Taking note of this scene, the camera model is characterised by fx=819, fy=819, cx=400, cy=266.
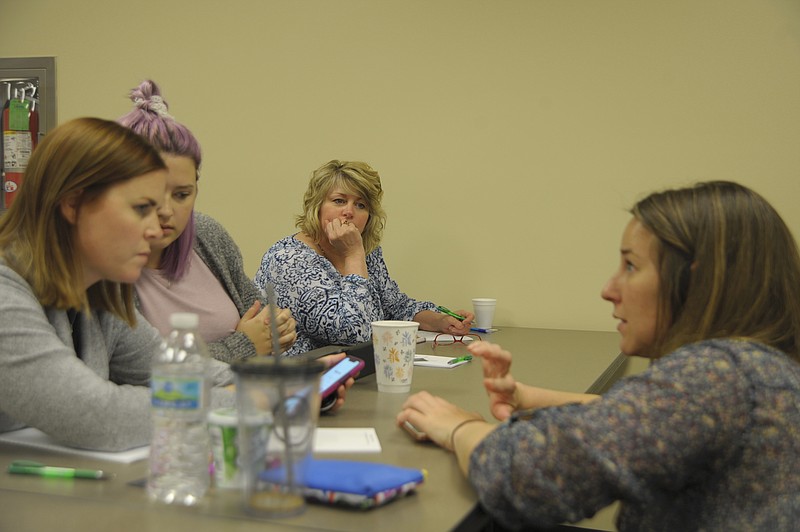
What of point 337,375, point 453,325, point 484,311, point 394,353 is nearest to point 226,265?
point 394,353

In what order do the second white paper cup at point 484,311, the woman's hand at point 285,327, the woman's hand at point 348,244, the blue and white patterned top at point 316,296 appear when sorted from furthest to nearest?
the second white paper cup at point 484,311 → the woman's hand at point 348,244 → the blue and white patterned top at point 316,296 → the woman's hand at point 285,327

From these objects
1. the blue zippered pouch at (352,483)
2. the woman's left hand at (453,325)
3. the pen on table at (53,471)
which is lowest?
the woman's left hand at (453,325)

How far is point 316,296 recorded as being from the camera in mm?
2254

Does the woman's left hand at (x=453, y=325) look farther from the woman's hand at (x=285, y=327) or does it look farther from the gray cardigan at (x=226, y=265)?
the woman's hand at (x=285, y=327)

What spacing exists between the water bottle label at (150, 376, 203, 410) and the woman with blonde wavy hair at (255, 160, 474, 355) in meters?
1.19

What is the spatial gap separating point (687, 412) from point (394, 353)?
762 millimetres

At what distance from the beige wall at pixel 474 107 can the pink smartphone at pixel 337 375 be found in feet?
5.99

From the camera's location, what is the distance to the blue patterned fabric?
0.96 m

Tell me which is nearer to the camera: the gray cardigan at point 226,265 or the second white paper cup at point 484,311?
the gray cardigan at point 226,265

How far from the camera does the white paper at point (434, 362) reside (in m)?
2.04

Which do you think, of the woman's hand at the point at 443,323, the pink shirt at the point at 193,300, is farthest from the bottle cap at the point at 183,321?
the woman's hand at the point at 443,323

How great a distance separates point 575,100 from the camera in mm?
3141

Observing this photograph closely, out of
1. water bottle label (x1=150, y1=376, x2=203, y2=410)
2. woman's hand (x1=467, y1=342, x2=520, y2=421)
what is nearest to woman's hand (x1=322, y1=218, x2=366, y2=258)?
woman's hand (x1=467, y1=342, x2=520, y2=421)

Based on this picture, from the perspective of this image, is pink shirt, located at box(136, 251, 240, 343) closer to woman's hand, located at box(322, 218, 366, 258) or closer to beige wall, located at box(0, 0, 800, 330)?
woman's hand, located at box(322, 218, 366, 258)
